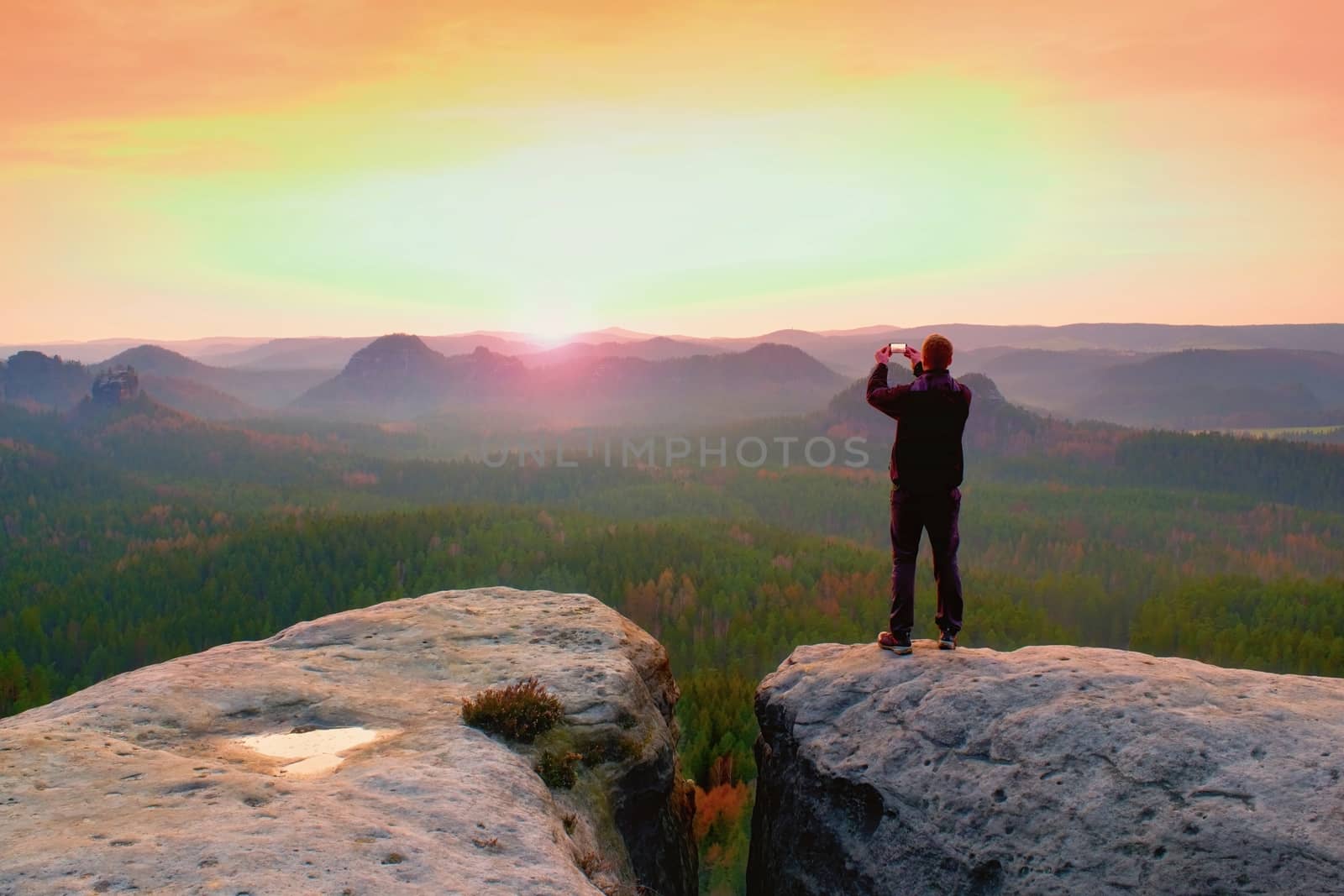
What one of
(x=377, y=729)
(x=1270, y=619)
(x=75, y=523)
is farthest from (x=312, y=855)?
(x=75, y=523)

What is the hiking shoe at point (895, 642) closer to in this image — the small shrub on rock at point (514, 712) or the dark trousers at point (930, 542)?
the dark trousers at point (930, 542)

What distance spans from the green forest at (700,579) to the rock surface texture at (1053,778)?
7.75 m

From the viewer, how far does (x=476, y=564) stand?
348 feet

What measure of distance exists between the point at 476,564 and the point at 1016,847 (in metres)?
98.2

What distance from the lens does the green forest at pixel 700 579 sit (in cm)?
7119

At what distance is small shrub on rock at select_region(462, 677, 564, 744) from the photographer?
47.8 feet

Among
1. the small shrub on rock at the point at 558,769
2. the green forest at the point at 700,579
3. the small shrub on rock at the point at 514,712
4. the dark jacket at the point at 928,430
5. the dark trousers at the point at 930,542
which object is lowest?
the green forest at the point at 700,579

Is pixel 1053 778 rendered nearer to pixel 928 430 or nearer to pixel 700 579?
pixel 928 430

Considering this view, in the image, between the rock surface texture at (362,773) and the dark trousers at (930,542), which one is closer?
the rock surface texture at (362,773)

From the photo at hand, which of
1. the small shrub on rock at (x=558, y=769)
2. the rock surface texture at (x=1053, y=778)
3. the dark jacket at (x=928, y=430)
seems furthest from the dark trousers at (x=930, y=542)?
the small shrub on rock at (x=558, y=769)

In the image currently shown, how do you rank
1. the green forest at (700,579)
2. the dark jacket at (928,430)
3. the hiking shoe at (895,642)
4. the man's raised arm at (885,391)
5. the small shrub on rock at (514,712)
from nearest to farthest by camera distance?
the small shrub on rock at (514,712) → the man's raised arm at (885,391) → the dark jacket at (928,430) → the hiking shoe at (895,642) → the green forest at (700,579)

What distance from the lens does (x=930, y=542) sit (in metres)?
15.8

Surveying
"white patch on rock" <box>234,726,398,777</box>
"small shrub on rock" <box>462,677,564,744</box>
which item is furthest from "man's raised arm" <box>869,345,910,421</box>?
"white patch on rock" <box>234,726,398,777</box>

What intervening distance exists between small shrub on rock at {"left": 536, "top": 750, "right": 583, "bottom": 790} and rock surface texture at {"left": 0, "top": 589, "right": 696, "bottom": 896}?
0.16m
